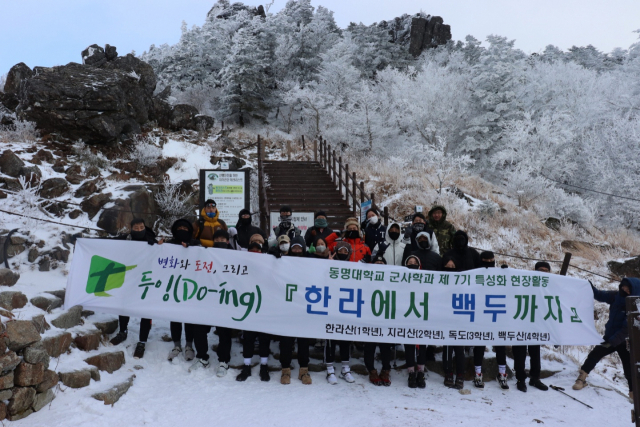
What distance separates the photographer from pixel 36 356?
3842 millimetres

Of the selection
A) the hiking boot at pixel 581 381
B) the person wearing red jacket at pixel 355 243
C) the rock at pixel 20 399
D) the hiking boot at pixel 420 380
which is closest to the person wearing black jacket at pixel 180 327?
the rock at pixel 20 399

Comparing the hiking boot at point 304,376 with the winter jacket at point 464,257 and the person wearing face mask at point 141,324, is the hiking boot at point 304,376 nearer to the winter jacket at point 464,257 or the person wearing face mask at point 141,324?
the person wearing face mask at point 141,324

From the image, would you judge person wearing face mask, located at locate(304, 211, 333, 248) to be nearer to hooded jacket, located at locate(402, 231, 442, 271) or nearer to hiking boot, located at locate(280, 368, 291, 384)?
hooded jacket, located at locate(402, 231, 442, 271)

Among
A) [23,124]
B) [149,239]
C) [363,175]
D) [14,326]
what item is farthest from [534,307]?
[23,124]

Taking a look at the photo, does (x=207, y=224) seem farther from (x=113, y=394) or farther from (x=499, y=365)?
(x=499, y=365)

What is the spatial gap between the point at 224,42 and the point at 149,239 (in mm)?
31200

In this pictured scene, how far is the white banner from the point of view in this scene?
507cm

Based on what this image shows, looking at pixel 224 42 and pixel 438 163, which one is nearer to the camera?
pixel 438 163

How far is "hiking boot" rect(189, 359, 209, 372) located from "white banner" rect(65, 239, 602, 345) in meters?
0.50

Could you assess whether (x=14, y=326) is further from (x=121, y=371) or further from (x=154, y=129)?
(x=154, y=129)

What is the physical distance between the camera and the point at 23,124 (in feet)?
37.8

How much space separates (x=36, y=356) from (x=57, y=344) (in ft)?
1.75

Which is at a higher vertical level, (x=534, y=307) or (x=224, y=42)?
(x=224, y=42)

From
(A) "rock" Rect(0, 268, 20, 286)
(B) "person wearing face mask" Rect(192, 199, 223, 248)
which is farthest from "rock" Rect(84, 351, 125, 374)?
(B) "person wearing face mask" Rect(192, 199, 223, 248)
